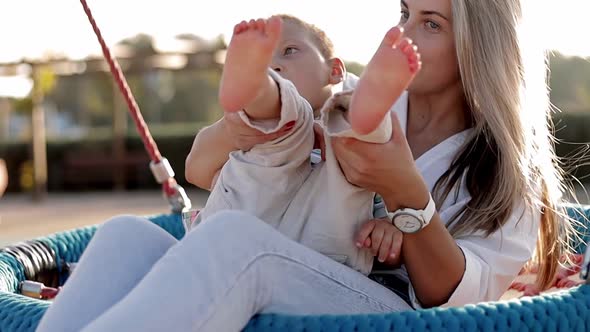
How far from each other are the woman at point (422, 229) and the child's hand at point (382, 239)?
0.07 feet

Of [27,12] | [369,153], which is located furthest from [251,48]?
[27,12]

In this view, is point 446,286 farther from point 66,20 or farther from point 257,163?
point 66,20

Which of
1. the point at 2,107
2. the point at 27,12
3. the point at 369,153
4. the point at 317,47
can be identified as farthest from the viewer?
the point at 2,107

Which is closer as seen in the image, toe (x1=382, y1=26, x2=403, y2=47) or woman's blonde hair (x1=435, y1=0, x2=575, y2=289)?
toe (x1=382, y1=26, x2=403, y2=47)

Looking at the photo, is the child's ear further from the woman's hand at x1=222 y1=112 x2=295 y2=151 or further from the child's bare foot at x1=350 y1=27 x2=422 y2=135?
the child's bare foot at x1=350 y1=27 x2=422 y2=135

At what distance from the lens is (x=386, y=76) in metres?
0.94

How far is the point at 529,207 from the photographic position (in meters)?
1.28

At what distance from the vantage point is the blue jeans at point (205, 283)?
0.91m

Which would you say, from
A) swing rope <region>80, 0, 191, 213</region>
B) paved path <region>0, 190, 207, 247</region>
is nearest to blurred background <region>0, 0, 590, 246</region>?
paved path <region>0, 190, 207, 247</region>

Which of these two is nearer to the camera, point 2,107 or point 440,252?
point 440,252

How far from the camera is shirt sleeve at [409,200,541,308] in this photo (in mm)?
1143

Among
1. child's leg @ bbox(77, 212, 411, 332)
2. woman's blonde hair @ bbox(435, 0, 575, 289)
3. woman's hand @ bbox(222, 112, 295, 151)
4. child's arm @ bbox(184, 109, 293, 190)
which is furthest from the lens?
child's arm @ bbox(184, 109, 293, 190)

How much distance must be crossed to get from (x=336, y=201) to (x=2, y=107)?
12862 mm

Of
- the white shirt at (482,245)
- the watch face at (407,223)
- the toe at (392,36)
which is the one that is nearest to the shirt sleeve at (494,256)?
the white shirt at (482,245)
